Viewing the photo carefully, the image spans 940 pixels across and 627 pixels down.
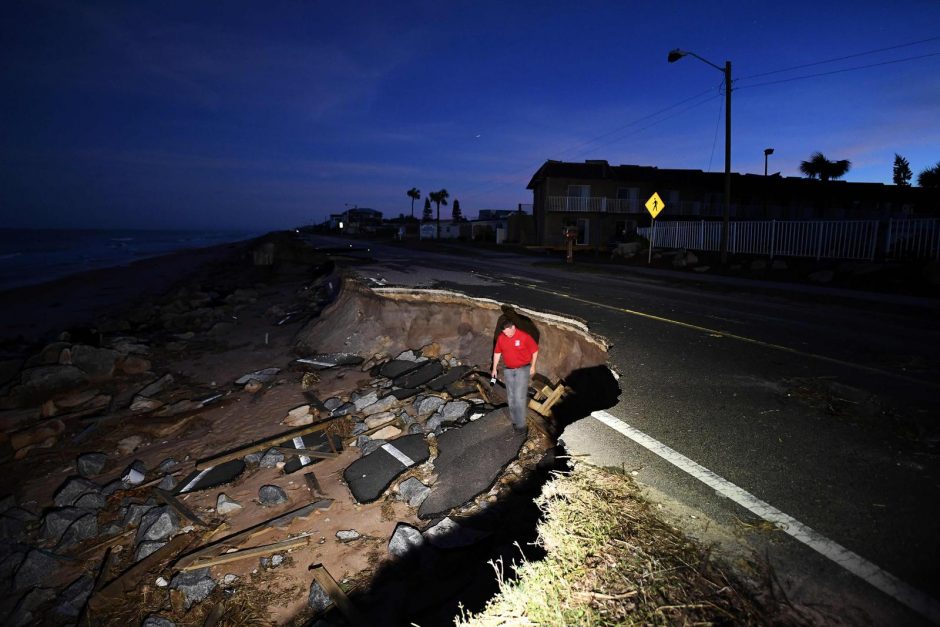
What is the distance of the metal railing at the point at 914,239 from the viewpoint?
14.7m

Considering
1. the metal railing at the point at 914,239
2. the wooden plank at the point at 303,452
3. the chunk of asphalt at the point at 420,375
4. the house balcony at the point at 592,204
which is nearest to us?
the wooden plank at the point at 303,452

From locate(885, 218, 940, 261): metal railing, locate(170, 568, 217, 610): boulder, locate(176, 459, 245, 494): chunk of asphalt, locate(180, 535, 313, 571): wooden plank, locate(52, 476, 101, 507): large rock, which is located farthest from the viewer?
locate(885, 218, 940, 261): metal railing

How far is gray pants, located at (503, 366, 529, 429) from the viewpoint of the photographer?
4.77 m

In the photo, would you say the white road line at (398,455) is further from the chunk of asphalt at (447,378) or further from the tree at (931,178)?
the tree at (931,178)

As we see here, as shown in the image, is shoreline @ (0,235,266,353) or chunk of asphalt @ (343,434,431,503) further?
shoreline @ (0,235,266,353)

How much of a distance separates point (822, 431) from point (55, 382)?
12323mm

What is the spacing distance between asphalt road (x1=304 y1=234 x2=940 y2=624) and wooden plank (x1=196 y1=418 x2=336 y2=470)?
13.1 feet

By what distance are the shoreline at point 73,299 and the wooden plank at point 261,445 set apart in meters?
11.4

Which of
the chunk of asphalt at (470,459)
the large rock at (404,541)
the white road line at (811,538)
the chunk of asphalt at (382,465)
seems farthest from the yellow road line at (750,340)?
the large rock at (404,541)

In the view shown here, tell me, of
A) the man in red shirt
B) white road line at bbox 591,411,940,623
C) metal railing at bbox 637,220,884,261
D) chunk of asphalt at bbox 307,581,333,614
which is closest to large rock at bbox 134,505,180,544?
chunk of asphalt at bbox 307,581,333,614

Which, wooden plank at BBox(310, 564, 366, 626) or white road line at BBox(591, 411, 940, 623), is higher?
white road line at BBox(591, 411, 940, 623)

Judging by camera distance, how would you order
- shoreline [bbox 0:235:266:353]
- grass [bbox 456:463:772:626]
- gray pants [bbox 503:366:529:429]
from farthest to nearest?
shoreline [bbox 0:235:266:353], gray pants [bbox 503:366:529:429], grass [bbox 456:463:772:626]

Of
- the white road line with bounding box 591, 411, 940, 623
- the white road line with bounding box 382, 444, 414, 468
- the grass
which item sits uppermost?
the grass

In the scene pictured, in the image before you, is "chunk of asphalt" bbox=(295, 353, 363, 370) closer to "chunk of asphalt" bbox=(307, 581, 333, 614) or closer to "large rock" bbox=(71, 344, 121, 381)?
"large rock" bbox=(71, 344, 121, 381)
